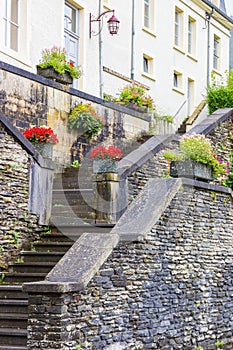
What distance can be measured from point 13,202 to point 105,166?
1980mm

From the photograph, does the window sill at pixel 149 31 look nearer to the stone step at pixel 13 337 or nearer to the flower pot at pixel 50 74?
the flower pot at pixel 50 74

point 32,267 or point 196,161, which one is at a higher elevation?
point 196,161

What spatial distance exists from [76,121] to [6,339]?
704cm

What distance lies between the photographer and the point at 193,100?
3028 centimetres

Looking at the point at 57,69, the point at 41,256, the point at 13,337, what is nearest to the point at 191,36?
the point at 57,69

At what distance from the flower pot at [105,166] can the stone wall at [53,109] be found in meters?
1.79

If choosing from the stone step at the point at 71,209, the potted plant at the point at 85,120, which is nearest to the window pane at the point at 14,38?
the potted plant at the point at 85,120

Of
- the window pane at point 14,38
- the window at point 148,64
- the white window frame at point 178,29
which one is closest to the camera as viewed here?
the window pane at point 14,38

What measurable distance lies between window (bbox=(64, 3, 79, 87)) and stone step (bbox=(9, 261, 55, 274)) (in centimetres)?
951

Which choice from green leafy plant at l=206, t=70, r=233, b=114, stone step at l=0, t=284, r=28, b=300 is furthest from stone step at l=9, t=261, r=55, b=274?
green leafy plant at l=206, t=70, r=233, b=114

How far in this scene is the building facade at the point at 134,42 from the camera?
62.4 feet

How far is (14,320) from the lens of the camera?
11289 mm

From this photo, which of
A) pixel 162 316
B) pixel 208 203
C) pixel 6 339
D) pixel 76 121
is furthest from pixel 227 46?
pixel 6 339

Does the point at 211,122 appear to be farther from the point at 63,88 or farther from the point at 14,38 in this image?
the point at 14,38
